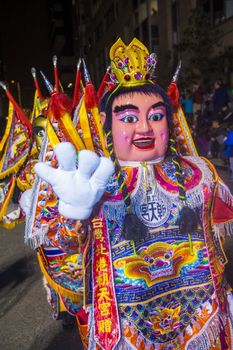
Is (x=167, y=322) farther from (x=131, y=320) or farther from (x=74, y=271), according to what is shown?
(x=74, y=271)

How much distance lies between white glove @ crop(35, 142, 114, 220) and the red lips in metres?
0.31

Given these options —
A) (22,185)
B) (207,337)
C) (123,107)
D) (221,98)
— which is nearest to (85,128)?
(123,107)

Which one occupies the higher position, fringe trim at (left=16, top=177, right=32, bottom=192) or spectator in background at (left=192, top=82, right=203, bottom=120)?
fringe trim at (left=16, top=177, right=32, bottom=192)

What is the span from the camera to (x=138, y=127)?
70.4 inches

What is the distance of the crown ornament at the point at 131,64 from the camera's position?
6.06ft

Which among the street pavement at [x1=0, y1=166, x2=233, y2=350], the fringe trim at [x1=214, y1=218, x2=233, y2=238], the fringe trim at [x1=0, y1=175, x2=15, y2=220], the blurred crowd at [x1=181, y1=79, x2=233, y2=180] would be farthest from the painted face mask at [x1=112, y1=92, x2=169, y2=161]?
the blurred crowd at [x1=181, y1=79, x2=233, y2=180]

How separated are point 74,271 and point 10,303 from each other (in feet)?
5.11

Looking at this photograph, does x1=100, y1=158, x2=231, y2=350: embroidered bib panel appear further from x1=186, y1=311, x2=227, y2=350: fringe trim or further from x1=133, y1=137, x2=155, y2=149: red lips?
x1=133, y1=137, x2=155, y2=149: red lips

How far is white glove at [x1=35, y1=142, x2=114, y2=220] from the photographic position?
148 cm

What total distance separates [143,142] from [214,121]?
713 centimetres

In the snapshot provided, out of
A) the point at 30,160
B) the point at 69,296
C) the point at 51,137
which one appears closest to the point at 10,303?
the point at 30,160

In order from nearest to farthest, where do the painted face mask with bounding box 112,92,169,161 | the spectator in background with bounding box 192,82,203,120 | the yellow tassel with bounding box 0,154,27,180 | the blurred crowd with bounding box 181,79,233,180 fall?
the painted face mask with bounding box 112,92,169,161, the yellow tassel with bounding box 0,154,27,180, the blurred crowd with bounding box 181,79,233,180, the spectator in background with bounding box 192,82,203,120

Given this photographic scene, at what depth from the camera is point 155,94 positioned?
1833 millimetres

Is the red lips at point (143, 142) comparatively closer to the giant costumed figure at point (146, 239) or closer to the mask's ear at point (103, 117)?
the giant costumed figure at point (146, 239)
